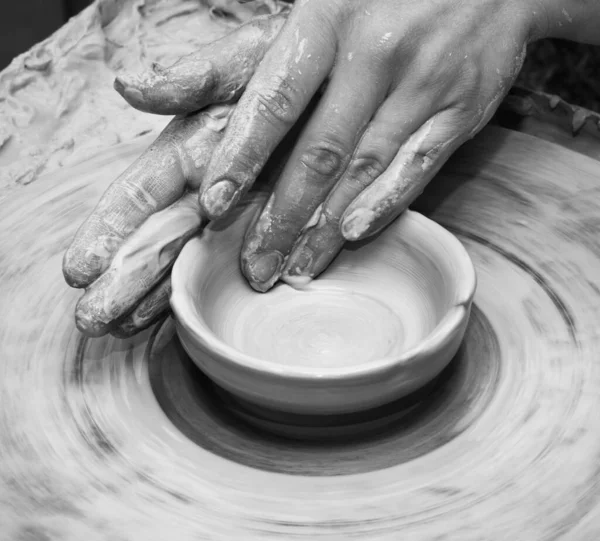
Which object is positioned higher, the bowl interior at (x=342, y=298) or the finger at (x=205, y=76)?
the finger at (x=205, y=76)

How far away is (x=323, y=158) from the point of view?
1312mm

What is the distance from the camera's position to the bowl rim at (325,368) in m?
1.00

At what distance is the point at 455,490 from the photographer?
3.22 feet

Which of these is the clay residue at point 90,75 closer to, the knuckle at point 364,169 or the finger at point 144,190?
the finger at point 144,190

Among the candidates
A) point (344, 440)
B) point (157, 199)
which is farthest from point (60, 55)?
point (344, 440)

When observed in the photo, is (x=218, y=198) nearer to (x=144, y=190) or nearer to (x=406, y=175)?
(x=144, y=190)

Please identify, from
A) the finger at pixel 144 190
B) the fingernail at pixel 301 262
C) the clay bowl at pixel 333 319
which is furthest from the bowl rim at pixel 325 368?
the fingernail at pixel 301 262

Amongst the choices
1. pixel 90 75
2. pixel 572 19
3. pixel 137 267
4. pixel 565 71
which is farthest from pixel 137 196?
pixel 565 71

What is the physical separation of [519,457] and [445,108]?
617 mm

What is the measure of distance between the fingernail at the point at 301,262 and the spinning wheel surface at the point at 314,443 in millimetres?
237

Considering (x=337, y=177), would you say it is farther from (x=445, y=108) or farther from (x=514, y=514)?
(x=514, y=514)

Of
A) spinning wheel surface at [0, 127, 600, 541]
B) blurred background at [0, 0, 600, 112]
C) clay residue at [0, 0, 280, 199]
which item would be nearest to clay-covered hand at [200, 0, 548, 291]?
spinning wheel surface at [0, 127, 600, 541]

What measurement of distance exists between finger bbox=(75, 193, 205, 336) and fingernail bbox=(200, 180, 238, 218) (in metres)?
0.07

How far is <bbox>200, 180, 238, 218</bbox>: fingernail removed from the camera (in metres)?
1.23
